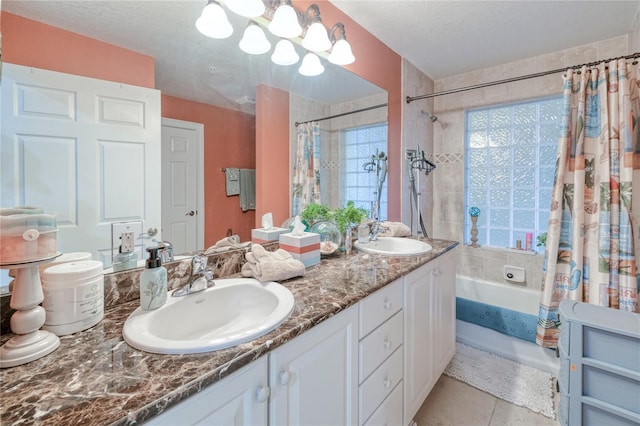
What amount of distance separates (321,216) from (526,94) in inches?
86.5

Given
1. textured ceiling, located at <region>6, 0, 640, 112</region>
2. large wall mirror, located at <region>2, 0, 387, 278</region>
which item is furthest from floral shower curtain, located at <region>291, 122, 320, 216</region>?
textured ceiling, located at <region>6, 0, 640, 112</region>

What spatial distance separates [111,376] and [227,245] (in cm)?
70

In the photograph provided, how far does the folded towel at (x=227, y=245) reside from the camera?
1167 millimetres

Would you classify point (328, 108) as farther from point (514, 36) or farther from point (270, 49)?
point (514, 36)

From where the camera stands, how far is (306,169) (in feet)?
5.49

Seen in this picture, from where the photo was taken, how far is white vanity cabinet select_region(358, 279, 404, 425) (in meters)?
1.02

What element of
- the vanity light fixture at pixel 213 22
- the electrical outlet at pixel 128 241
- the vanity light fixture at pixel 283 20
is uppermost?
the vanity light fixture at pixel 283 20

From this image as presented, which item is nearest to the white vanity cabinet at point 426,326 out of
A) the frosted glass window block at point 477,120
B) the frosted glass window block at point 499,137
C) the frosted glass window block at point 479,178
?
the frosted glass window block at point 479,178

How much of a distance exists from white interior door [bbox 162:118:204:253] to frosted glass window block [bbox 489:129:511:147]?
2683mm

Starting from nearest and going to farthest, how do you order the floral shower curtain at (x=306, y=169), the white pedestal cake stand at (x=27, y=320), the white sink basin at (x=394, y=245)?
the white pedestal cake stand at (x=27, y=320)
the floral shower curtain at (x=306, y=169)
the white sink basin at (x=394, y=245)

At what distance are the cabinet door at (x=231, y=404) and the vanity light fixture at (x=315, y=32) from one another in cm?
154

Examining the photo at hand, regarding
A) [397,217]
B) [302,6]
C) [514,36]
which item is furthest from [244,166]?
[514,36]

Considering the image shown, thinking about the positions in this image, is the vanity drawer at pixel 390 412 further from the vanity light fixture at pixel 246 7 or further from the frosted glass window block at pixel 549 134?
the frosted glass window block at pixel 549 134

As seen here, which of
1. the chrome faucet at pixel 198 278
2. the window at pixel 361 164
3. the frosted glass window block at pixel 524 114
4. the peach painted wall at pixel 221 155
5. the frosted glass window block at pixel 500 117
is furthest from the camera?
the frosted glass window block at pixel 500 117
